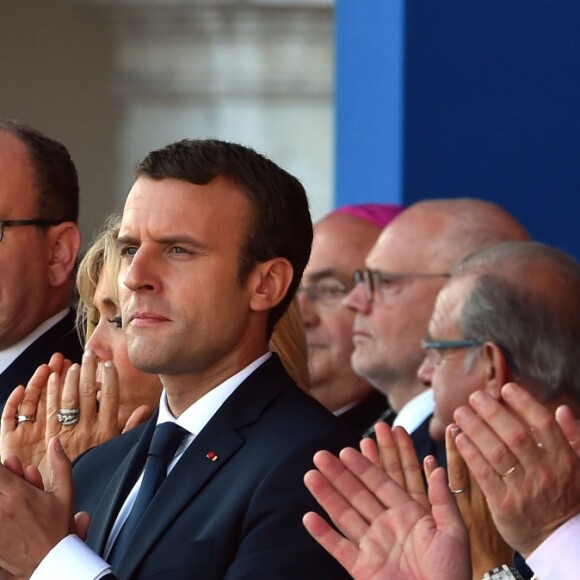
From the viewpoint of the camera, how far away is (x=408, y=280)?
15.0 feet

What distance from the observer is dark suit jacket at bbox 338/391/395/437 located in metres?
4.95

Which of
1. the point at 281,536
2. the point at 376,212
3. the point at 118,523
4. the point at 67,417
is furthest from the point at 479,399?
the point at 376,212

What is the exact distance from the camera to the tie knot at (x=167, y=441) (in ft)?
8.70

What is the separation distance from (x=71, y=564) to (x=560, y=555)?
29.4 inches

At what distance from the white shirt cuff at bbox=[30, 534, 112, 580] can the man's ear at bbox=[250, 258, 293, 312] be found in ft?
1.79

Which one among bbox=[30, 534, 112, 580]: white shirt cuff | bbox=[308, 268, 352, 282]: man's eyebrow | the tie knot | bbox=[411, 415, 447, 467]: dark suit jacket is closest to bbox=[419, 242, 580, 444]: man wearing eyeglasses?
bbox=[411, 415, 447, 467]: dark suit jacket

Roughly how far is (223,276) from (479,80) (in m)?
2.95

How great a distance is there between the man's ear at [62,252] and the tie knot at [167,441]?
1195 millimetres

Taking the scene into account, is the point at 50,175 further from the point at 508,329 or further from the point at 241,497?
the point at 241,497

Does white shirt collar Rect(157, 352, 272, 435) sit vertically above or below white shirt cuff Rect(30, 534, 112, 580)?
above

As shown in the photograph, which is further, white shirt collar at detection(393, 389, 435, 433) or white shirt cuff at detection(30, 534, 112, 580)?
white shirt collar at detection(393, 389, 435, 433)

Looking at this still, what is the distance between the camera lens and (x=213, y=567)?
2400mm

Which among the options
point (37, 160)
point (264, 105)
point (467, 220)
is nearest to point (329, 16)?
point (264, 105)

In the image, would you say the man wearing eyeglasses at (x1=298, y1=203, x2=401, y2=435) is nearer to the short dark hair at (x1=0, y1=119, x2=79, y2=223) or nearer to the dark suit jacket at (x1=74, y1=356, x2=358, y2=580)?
the short dark hair at (x1=0, y1=119, x2=79, y2=223)
